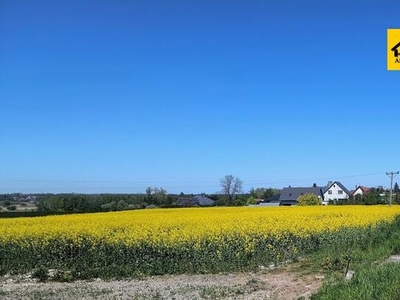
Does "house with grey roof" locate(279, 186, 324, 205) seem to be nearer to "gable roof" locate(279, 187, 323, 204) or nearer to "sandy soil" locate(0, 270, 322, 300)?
"gable roof" locate(279, 187, 323, 204)

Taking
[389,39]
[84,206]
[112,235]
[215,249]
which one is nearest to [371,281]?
[389,39]

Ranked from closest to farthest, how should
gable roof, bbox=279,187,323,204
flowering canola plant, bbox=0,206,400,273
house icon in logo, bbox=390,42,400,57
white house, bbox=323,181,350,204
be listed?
house icon in logo, bbox=390,42,400,57, flowering canola plant, bbox=0,206,400,273, gable roof, bbox=279,187,323,204, white house, bbox=323,181,350,204

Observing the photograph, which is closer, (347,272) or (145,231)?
(347,272)

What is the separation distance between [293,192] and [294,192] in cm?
20

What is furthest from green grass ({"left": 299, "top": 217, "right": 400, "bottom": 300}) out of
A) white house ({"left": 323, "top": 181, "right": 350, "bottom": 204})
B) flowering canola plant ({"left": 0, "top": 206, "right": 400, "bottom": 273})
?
white house ({"left": 323, "top": 181, "right": 350, "bottom": 204})

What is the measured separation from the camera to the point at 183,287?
1020cm

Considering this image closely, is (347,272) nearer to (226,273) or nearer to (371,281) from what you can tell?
(371,281)

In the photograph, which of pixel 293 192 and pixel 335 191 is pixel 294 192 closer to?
pixel 293 192

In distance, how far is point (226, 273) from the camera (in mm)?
12180

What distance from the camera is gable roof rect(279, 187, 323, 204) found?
3627 inches

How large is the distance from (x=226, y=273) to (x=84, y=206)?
143 ft

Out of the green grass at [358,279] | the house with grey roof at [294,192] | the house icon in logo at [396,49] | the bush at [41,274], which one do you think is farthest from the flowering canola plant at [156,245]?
the house with grey roof at [294,192]

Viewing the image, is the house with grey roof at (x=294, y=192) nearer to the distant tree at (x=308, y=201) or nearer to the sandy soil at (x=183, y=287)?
the distant tree at (x=308, y=201)

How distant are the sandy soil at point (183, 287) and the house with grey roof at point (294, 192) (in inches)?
3207
